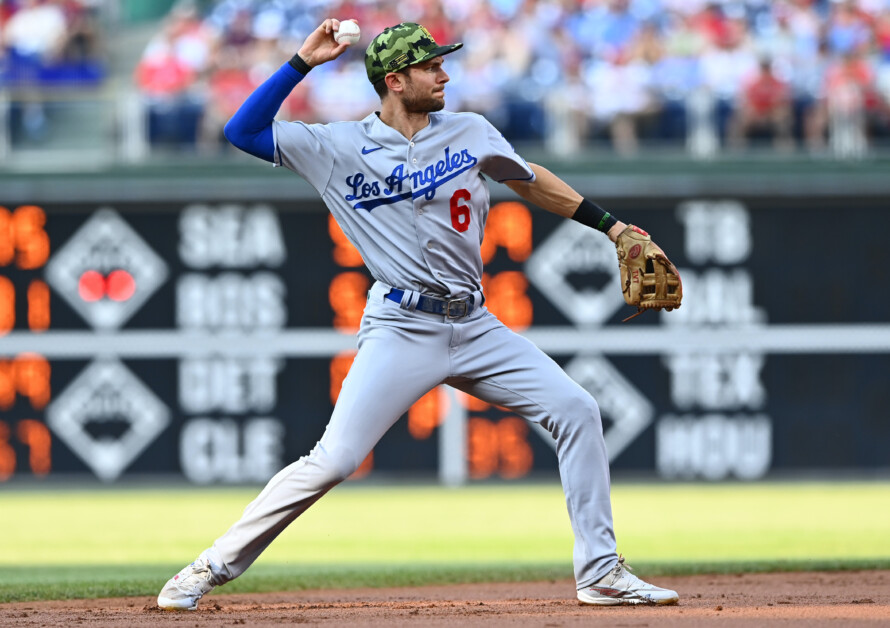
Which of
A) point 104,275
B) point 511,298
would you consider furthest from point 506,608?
point 104,275

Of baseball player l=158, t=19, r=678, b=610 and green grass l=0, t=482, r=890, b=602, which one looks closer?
baseball player l=158, t=19, r=678, b=610

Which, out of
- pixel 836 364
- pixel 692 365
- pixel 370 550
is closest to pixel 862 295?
pixel 836 364

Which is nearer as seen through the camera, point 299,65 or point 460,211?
point 299,65

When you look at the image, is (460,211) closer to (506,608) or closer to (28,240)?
(506,608)

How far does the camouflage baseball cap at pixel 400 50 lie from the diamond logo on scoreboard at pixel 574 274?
6881mm

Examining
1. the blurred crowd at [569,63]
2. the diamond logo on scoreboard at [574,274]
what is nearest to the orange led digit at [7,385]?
the blurred crowd at [569,63]

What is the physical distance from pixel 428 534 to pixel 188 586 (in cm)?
453

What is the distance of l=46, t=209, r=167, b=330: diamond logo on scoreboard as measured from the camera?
1188 centimetres

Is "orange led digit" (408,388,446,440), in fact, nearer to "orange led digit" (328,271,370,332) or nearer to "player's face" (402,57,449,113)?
"orange led digit" (328,271,370,332)

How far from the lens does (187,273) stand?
11.9 meters

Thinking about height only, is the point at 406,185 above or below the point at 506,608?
Answer: above

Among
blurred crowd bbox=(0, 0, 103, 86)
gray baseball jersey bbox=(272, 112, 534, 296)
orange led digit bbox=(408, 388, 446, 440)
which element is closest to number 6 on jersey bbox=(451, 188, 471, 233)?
gray baseball jersey bbox=(272, 112, 534, 296)

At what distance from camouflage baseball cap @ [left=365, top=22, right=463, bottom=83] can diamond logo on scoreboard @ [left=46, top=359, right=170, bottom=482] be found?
24.1 feet

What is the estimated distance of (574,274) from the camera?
469 inches
